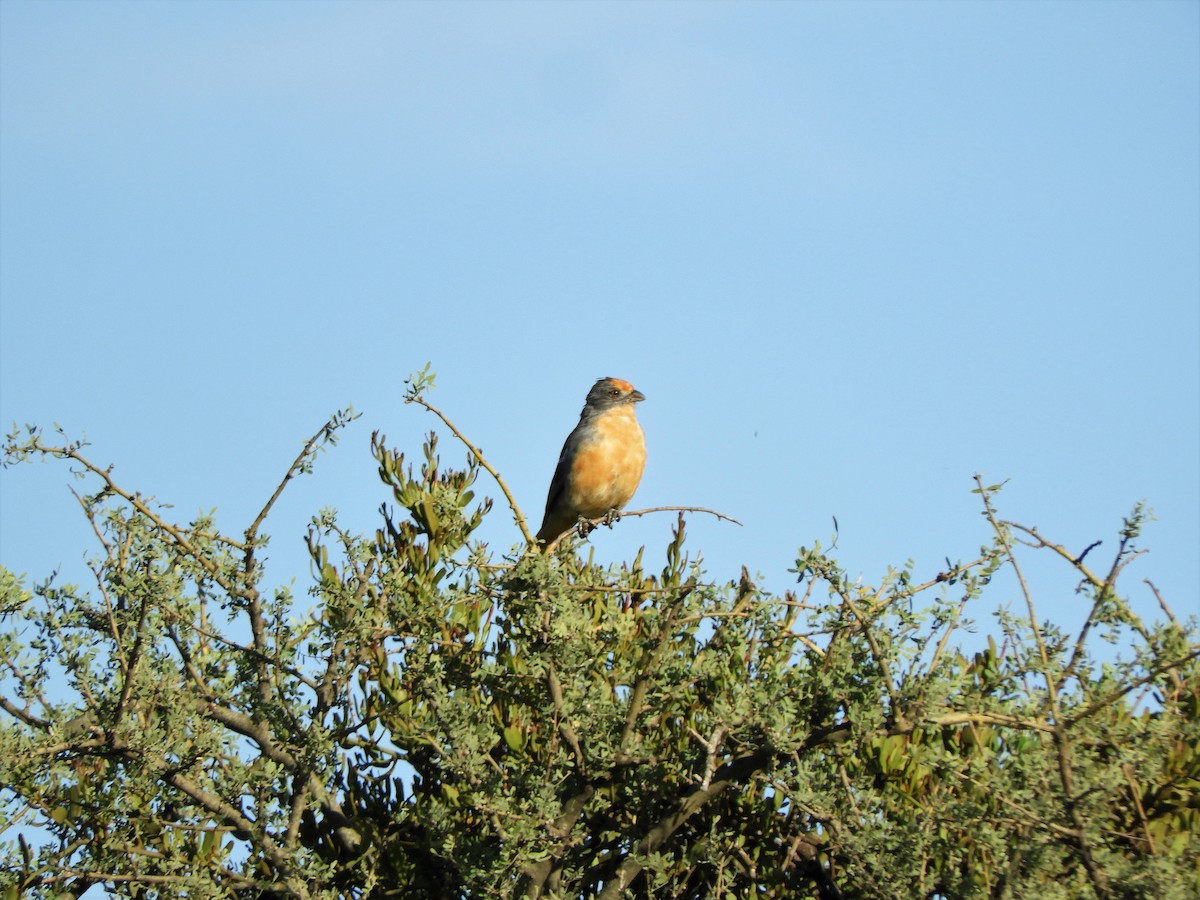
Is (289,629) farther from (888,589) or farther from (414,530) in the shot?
(888,589)

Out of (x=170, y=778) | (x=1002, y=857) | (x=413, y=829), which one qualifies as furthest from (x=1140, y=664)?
(x=170, y=778)

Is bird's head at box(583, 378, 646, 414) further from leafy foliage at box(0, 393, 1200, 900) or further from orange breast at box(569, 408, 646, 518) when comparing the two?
leafy foliage at box(0, 393, 1200, 900)

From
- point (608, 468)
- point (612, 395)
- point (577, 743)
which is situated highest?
point (612, 395)

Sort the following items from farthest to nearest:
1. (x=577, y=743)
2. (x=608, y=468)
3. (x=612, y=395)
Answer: (x=612, y=395), (x=608, y=468), (x=577, y=743)

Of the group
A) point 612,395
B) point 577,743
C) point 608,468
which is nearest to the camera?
point 577,743

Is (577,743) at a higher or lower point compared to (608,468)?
lower

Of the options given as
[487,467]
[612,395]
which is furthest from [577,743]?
[612,395]

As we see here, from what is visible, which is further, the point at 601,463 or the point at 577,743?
the point at 601,463

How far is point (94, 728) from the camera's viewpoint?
16.3 ft

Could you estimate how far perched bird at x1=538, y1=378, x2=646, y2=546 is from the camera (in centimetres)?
853

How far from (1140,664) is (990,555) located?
0.57 meters

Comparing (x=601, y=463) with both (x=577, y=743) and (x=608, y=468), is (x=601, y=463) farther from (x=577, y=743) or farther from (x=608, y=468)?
(x=577, y=743)

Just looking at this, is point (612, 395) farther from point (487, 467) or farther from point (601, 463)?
point (487, 467)

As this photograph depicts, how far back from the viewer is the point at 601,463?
8508 millimetres
